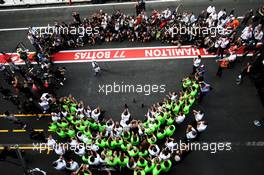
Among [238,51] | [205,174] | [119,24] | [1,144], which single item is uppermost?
[119,24]

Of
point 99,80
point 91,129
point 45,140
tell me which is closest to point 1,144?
point 45,140

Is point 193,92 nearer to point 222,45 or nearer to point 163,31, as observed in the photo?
point 222,45

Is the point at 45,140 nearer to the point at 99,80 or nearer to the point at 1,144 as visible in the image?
the point at 1,144

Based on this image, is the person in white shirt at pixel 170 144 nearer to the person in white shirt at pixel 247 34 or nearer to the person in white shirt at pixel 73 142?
the person in white shirt at pixel 73 142

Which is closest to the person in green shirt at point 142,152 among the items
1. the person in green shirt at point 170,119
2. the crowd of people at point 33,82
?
the person in green shirt at point 170,119

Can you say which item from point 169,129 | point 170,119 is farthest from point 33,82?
point 169,129

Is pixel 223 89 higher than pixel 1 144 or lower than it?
higher
